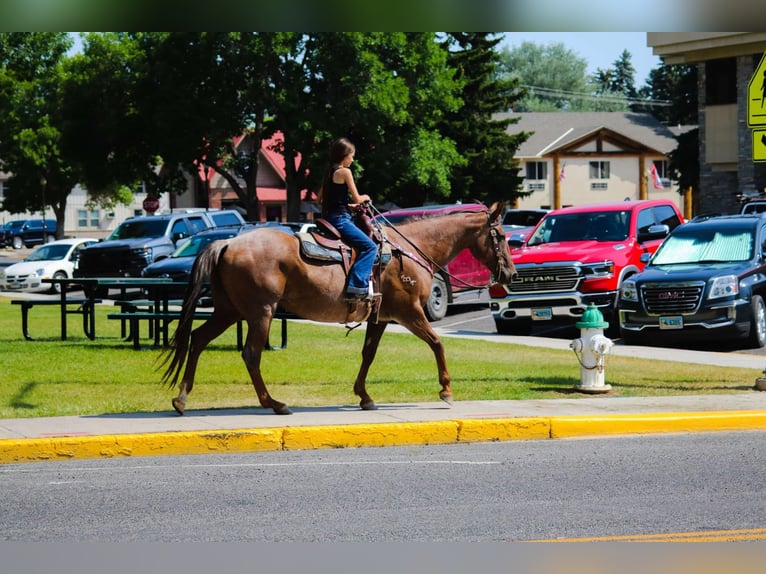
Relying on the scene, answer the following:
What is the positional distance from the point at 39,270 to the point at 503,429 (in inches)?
1134

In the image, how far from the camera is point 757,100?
13.0 metres

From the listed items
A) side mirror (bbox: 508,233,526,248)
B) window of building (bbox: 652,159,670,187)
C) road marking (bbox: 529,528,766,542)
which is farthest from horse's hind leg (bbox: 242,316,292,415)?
window of building (bbox: 652,159,670,187)

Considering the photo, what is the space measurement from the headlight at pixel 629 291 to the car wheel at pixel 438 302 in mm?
5457

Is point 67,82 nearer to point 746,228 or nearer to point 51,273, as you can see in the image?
Result: point 51,273

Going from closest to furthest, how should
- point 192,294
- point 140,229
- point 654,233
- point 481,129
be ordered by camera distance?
point 192,294
point 654,233
point 140,229
point 481,129

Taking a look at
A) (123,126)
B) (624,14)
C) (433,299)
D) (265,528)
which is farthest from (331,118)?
(265,528)

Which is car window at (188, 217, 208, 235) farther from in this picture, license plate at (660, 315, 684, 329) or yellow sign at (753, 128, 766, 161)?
yellow sign at (753, 128, 766, 161)

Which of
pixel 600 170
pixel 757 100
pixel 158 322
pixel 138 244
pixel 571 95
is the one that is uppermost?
pixel 571 95

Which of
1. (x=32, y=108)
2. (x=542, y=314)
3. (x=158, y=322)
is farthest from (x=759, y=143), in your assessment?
(x=32, y=108)

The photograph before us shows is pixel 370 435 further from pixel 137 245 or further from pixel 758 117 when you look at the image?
pixel 137 245

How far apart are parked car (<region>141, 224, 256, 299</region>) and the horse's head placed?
15.1 m

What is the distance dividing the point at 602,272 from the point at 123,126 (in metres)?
37.9

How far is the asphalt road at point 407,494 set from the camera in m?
7.20

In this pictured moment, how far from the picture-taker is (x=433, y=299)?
2414 cm
